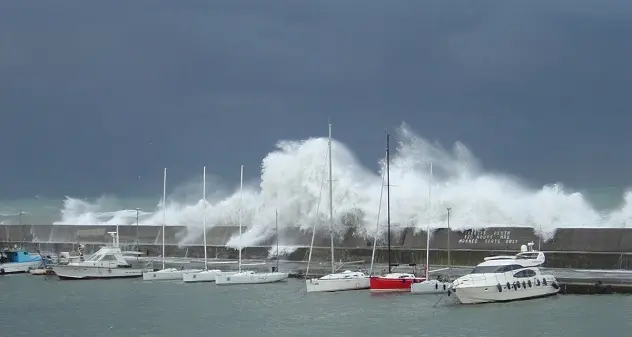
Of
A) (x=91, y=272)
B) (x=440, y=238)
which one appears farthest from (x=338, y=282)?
(x=91, y=272)

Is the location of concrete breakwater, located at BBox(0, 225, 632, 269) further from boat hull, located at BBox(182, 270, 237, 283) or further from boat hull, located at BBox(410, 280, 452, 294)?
boat hull, located at BBox(182, 270, 237, 283)

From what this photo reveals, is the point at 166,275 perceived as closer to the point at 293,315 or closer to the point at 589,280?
the point at 293,315

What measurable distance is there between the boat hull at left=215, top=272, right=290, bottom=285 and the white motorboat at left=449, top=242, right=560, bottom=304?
1157 centimetres

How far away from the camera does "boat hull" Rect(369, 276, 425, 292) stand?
125ft

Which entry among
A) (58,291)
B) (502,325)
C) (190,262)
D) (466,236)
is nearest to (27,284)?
(58,291)

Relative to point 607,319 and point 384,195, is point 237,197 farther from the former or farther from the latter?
point 607,319

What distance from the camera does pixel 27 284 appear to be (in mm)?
48344

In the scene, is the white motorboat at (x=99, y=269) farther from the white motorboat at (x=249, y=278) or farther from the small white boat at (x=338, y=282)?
the small white boat at (x=338, y=282)

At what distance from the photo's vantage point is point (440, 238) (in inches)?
1818

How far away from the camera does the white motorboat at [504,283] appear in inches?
1331

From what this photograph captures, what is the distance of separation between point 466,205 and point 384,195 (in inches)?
249

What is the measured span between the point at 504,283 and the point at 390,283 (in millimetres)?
5743

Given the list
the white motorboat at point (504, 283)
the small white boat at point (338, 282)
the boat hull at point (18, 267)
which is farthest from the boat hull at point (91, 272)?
the white motorboat at point (504, 283)

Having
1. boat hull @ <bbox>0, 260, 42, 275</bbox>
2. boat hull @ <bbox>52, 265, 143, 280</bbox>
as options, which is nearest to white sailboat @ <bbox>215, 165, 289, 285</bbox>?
boat hull @ <bbox>52, 265, 143, 280</bbox>
